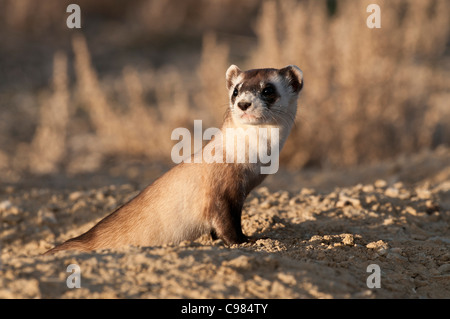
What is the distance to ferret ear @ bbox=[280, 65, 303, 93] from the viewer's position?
3.14 meters

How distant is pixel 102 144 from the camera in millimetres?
7559

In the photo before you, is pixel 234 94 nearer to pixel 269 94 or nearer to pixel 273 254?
pixel 269 94

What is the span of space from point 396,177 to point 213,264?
3.38 meters

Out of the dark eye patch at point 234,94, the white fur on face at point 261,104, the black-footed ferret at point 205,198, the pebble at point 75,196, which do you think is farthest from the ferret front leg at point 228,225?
the pebble at point 75,196

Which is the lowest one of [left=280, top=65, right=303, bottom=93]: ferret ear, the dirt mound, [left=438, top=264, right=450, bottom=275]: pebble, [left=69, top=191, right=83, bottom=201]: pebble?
[left=438, top=264, right=450, bottom=275]: pebble

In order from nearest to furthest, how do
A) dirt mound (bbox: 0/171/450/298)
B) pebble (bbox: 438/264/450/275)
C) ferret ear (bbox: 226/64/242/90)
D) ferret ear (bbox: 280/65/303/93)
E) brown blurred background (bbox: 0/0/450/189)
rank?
dirt mound (bbox: 0/171/450/298) < pebble (bbox: 438/264/450/275) < ferret ear (bbox: 280/65/303/93) < ferret ear (bbox: 226/64/242/90) < brown blurred background (bbox: 0/0/450/189)

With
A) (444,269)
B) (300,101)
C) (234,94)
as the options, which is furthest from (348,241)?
(300,101)

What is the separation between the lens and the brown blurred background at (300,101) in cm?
606

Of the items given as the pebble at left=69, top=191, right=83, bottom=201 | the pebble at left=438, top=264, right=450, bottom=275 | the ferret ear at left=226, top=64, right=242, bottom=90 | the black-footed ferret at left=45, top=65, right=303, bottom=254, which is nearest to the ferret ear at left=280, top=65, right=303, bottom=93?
the black-footed ferret at left=45, top=65, right=303, bottom=254

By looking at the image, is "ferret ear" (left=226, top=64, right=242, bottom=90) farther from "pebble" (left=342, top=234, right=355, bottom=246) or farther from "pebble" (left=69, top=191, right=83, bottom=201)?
"pebble" (left=69, top=191, right=83, bottom=201)

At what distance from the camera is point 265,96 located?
9.64ft

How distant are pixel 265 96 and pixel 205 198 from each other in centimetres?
61

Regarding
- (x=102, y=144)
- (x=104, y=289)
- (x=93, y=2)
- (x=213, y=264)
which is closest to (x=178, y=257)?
(x=213, y=264)

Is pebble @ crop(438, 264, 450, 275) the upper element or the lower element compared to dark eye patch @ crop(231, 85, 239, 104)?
lower
